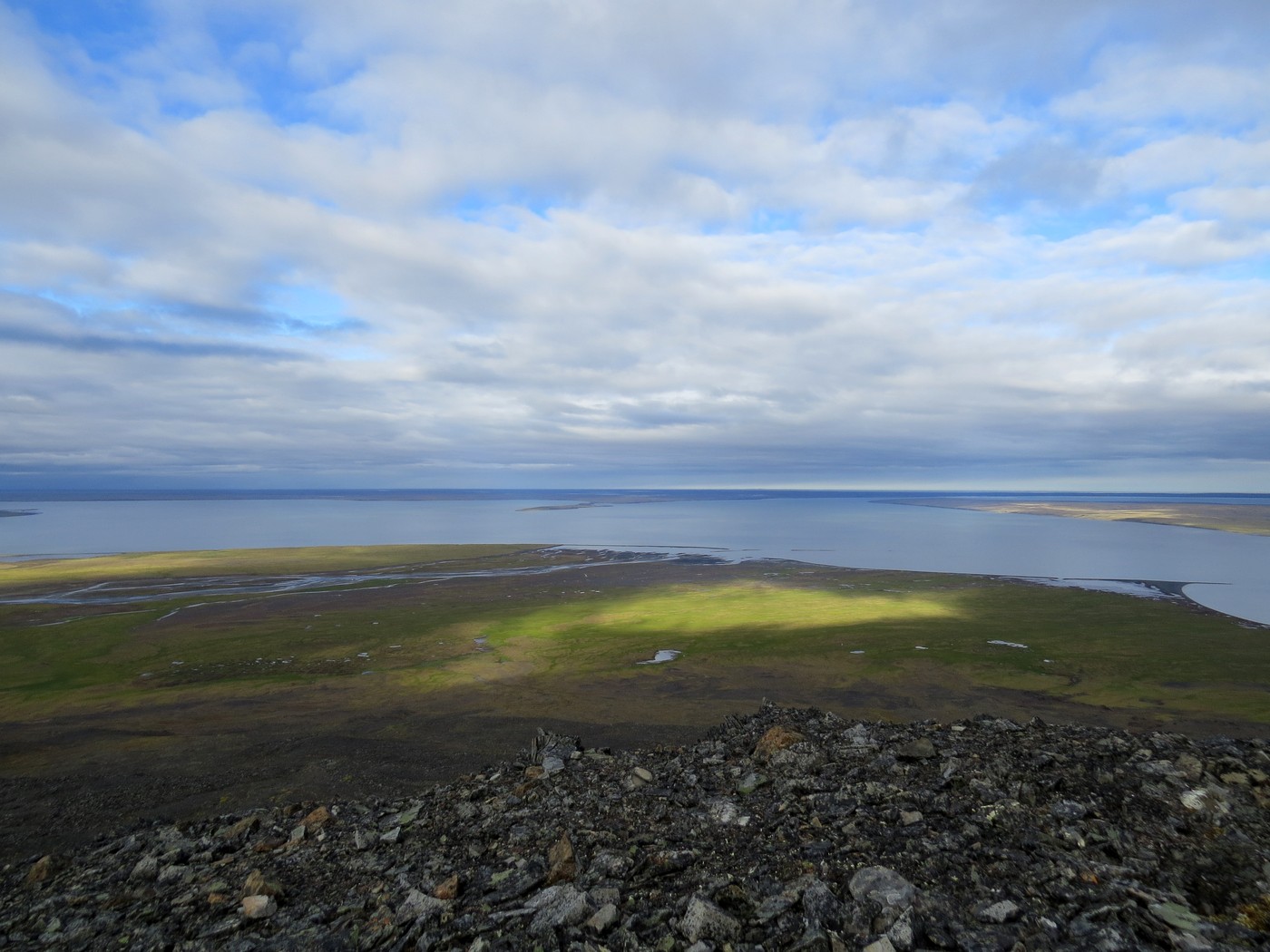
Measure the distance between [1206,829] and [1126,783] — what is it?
148 cm

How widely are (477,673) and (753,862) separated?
30321mm

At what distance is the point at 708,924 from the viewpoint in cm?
771

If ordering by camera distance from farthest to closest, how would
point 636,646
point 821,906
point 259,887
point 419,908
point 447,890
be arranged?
point 636,646 → point 259,887 → point 447,890 → point 419,908 → point 821,906

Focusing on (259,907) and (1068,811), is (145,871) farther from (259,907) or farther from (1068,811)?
(1068,811)

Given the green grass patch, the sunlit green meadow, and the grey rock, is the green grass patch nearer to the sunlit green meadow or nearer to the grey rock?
the sunlit green meadow

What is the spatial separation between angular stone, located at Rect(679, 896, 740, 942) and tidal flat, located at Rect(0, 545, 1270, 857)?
586 inches

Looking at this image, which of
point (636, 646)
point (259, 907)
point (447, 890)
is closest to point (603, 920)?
point (447, 890)

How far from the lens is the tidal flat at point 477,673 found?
73.3ft

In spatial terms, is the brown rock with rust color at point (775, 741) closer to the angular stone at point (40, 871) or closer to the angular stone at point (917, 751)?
the angular stone at point (917, 751)

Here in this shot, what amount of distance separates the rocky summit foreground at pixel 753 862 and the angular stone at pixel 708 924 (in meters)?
0.02

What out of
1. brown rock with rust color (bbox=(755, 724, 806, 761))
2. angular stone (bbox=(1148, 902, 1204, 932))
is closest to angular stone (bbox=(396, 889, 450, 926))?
brown rock with rust color (bbox=(755, 724, 806, 761))

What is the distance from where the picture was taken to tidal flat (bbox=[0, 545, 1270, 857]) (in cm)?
2233

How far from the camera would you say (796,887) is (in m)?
8.27

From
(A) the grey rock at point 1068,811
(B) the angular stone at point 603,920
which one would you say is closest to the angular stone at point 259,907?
(B) the angular stone at point 603,920
